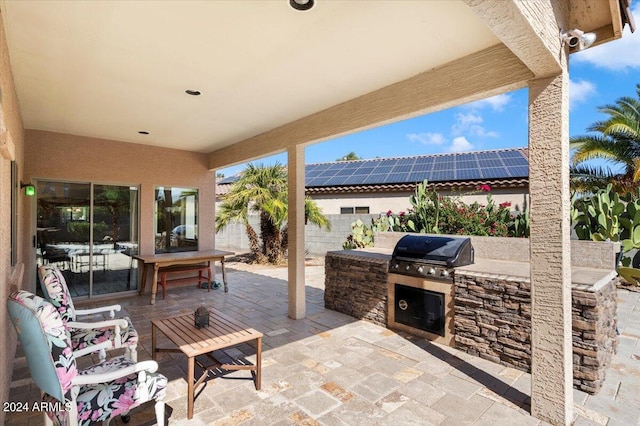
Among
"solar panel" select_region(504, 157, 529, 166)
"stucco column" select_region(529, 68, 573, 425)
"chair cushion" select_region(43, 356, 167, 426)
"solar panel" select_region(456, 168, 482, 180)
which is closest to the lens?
"chair cushion" select_region(43, 356, 167, 426)

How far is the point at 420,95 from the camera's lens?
153 inches

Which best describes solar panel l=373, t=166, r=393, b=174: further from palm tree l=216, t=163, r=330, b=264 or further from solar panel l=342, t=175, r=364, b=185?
palm tree l=216, t=163, r=330, b=264

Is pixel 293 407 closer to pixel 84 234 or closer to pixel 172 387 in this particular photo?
pixel 172 387

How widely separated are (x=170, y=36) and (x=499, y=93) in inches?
127

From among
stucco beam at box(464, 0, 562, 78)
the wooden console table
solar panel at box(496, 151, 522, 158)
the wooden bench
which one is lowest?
the wooden bench

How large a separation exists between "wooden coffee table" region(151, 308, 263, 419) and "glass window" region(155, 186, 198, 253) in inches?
185

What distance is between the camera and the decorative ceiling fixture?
2.54 meters

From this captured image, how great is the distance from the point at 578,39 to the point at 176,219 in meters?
8.23

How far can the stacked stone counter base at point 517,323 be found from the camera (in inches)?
134

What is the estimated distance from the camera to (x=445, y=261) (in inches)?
183

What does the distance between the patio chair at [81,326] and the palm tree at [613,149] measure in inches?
515

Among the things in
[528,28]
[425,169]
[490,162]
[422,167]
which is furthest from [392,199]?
[528,28]

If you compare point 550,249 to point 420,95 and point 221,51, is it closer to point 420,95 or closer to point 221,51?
point 420,95

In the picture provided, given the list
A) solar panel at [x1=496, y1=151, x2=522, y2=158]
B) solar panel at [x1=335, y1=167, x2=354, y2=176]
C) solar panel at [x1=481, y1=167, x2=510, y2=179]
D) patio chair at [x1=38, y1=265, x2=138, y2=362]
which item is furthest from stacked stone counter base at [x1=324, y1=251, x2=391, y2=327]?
solar panel at [x1=496, y1=151, x2=522, y2=158]
